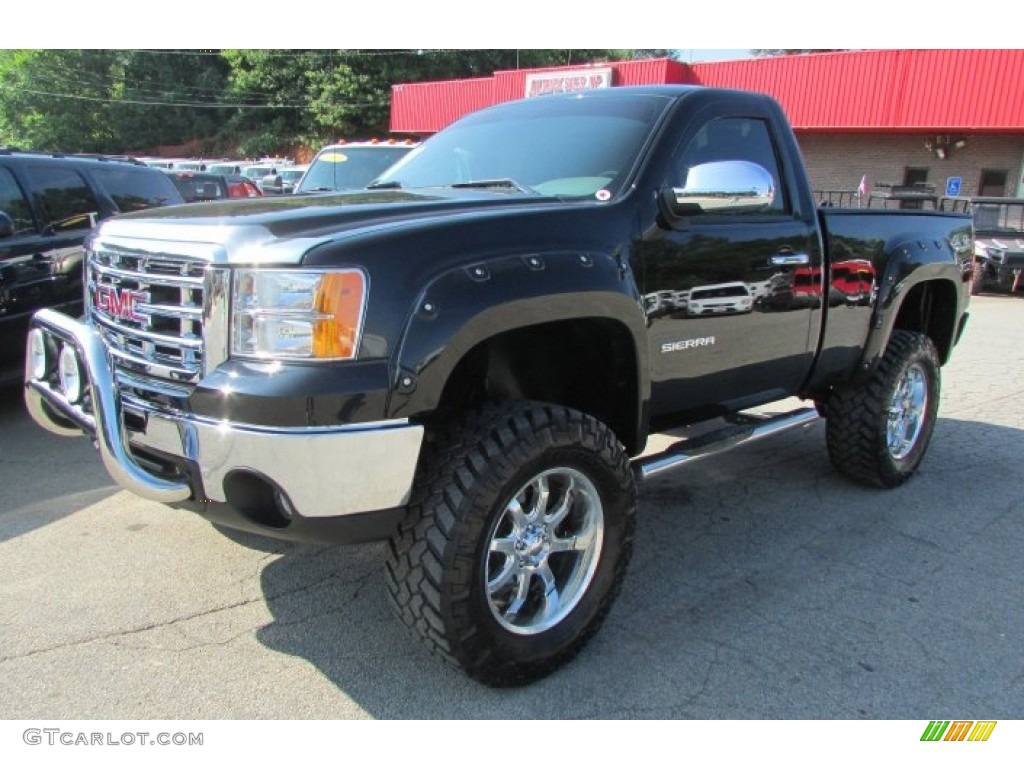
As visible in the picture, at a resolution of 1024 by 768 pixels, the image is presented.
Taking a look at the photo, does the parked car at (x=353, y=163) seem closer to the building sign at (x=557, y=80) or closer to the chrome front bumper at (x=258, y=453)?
the chrome front bumper at (x=258, y=453)

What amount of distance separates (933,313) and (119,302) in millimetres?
4744

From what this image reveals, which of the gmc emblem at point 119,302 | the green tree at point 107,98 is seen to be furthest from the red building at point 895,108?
the green tree at point 107,98

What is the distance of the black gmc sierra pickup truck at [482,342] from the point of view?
7.43ft

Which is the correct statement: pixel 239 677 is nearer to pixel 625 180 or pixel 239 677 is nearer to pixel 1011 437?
pixel 625 180

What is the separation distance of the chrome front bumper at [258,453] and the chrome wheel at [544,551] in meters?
0.51

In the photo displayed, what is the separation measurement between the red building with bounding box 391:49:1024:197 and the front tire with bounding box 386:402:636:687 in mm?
21526

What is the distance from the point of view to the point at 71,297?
6133mm

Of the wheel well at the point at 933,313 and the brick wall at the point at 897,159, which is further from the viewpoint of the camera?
the brick wall at the point at 897,159

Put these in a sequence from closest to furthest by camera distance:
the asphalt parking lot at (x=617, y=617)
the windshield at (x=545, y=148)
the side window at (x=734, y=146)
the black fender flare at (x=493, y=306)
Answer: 1. the black fender flare at (x=493, y=306)
2. the asphalt parking lot at (x=617, y=617)
3. the windshield at (x=545, y=148)
4. the side window at (x=734, y=146)

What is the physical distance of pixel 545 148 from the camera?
3.50m

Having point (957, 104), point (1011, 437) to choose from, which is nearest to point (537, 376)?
point (1011, 437)

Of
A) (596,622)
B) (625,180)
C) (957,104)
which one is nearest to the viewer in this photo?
(596,622)

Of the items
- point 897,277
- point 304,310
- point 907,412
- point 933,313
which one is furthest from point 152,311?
point 933,313

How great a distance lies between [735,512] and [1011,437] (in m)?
2.84
